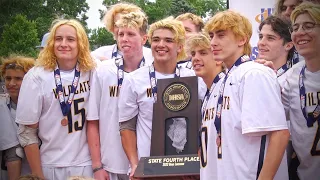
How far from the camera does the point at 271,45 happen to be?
402cm

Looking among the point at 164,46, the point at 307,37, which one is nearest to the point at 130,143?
the point at 164,46

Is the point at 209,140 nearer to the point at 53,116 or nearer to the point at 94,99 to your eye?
the point at 94,99

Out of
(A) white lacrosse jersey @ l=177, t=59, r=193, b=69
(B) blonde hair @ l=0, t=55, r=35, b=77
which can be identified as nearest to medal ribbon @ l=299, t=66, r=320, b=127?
(A) white lacrosse jersey @ l=177, t=59, r=193, b=69

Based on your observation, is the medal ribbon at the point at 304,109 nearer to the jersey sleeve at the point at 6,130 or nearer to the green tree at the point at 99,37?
the jersey sleeve at the point at 6,130

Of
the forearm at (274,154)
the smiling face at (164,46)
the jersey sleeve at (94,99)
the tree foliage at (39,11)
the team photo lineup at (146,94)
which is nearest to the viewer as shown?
the forearm at (274,154)

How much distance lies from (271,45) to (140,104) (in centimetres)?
118

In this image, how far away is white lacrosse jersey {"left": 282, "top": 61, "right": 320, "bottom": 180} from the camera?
11.4 feet

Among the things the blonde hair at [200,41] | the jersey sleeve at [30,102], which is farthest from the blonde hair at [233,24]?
the jersey sleeve at [30,102]

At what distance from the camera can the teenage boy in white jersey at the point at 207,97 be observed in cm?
340

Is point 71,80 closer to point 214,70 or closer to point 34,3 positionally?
point 214,70

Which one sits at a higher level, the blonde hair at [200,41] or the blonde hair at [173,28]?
the blonde hair at [173,28]

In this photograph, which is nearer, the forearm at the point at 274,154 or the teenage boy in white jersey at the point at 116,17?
the forearm at the point at 274,154

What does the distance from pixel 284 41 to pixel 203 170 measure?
4.05 ft

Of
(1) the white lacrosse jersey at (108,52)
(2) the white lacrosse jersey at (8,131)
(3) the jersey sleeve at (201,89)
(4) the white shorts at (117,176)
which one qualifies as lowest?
(4) the white shorts at (117,176)
